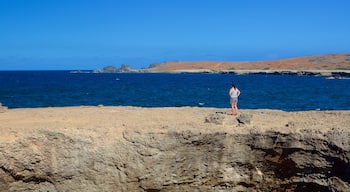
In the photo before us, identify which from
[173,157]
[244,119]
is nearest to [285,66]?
[244,119]

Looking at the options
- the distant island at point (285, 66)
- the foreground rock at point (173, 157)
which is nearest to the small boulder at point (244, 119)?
the foreground rock at point (173, 157)

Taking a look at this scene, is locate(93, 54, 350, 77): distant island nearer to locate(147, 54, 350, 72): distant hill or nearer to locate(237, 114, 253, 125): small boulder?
locate(147, 54, 350, 72): distant hill

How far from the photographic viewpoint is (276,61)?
179m

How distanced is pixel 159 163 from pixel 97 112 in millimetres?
5892

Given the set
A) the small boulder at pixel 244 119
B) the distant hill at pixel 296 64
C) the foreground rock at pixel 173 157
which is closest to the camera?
the foreground rock at pixel 173 157

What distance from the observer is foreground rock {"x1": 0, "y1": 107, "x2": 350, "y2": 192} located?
13.0 metres

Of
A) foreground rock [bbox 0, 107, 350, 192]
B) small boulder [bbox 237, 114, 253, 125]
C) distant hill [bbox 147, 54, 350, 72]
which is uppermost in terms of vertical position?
distant hill [bbox 147, 54, 350, 72]

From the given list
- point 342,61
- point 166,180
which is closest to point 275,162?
point 166,180

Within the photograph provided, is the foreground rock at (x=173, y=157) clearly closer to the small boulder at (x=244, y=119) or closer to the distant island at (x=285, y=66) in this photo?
the small boulder at (x=244, y=119)

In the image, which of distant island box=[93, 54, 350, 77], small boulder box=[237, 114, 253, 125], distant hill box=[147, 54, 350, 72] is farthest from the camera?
distant hill box=[147, 54, 350, 72]

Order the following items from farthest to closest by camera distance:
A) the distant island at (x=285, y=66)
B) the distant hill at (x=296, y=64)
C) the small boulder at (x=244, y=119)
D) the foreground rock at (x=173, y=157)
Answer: the distant hill at (x=296, y=64)
the distant island at (x=285, y=66)
the small boulder at (x=244, y=119)
the foreground rock at (x=173, y=157)

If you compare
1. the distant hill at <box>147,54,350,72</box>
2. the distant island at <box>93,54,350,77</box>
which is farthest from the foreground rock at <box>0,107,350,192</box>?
the distant hill at <box>147,54,350,72</box>

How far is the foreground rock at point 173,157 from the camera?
13.0 meters

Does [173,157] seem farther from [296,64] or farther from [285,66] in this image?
[296,64]
